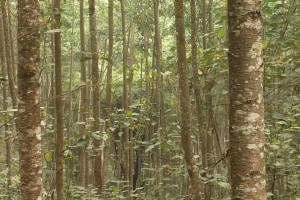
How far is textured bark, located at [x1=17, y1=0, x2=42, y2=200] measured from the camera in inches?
122

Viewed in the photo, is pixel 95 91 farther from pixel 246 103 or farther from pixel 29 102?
pixel 246 103

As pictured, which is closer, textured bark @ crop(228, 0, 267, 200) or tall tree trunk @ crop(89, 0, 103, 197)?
textured bark @ crop(228, 0, 267, 200)

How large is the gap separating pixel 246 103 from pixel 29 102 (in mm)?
1797

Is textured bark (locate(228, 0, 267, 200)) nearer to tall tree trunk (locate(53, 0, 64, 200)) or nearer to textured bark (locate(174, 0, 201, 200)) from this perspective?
textured bark (locate(174, 0, 201, 200))

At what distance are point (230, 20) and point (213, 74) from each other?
296 cm

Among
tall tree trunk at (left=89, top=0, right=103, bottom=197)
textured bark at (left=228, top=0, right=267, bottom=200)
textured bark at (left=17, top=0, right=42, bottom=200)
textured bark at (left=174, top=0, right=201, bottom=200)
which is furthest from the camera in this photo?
tall tree trunk at (left=89, top=0, right=103, bottom=197)

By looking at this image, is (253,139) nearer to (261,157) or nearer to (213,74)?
(261,157)

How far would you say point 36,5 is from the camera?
10.5ft

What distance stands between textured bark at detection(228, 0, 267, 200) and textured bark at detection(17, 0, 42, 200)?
1.73 metres

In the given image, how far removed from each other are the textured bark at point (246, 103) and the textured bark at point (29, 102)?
5.68 ft

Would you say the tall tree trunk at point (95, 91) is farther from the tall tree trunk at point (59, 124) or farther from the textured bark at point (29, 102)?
the textured bark at point (29, 102)

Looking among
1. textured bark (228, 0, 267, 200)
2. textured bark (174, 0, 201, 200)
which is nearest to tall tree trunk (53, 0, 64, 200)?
textured bark (174, 0, 201, 200)

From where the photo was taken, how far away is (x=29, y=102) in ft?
10.2

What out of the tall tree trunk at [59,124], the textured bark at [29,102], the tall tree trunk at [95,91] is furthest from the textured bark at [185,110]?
the textured bark at [29,102]
